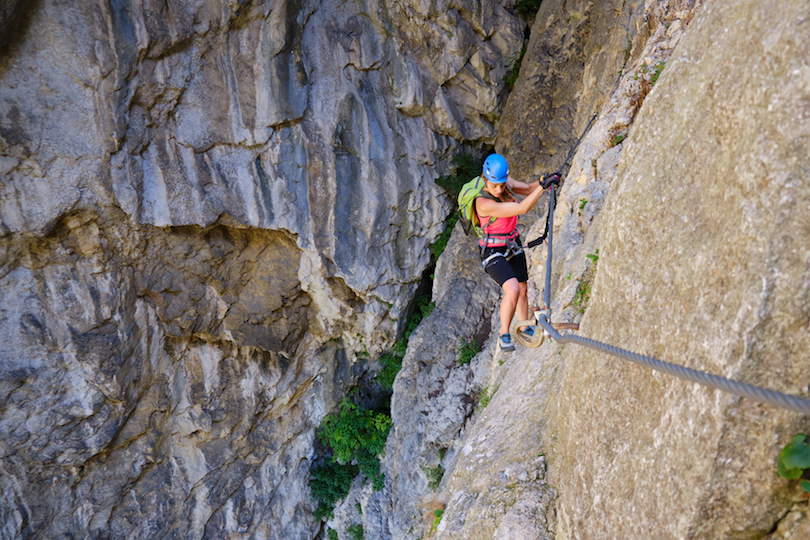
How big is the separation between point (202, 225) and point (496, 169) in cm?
610

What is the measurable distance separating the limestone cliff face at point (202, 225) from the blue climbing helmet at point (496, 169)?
198 inches

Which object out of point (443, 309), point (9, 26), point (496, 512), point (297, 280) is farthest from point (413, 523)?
point (9, 26)

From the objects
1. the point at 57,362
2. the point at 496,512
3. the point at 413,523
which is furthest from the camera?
the point at 413,523

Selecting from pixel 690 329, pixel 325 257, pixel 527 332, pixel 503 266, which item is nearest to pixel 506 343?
pixel 527 332

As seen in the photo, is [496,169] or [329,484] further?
[329,484]

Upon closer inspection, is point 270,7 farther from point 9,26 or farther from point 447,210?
point 447,210

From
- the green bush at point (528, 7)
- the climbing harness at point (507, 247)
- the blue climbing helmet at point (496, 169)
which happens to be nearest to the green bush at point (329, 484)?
the climbing harness at point (507, 247)

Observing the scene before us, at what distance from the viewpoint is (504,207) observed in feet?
11.7

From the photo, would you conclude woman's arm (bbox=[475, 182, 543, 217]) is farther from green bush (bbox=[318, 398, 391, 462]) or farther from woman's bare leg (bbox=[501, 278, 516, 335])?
green bush (bbox=[318, 398, 391, 462])

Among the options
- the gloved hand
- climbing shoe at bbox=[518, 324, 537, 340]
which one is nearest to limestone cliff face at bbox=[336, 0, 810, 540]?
climbing shoe at bbox=[518, 324, 537, 340]

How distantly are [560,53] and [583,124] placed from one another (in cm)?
147

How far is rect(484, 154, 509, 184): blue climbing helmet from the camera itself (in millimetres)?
3608

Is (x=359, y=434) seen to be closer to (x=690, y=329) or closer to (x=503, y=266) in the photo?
(x=503, y=266)

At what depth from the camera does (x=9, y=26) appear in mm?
5840
